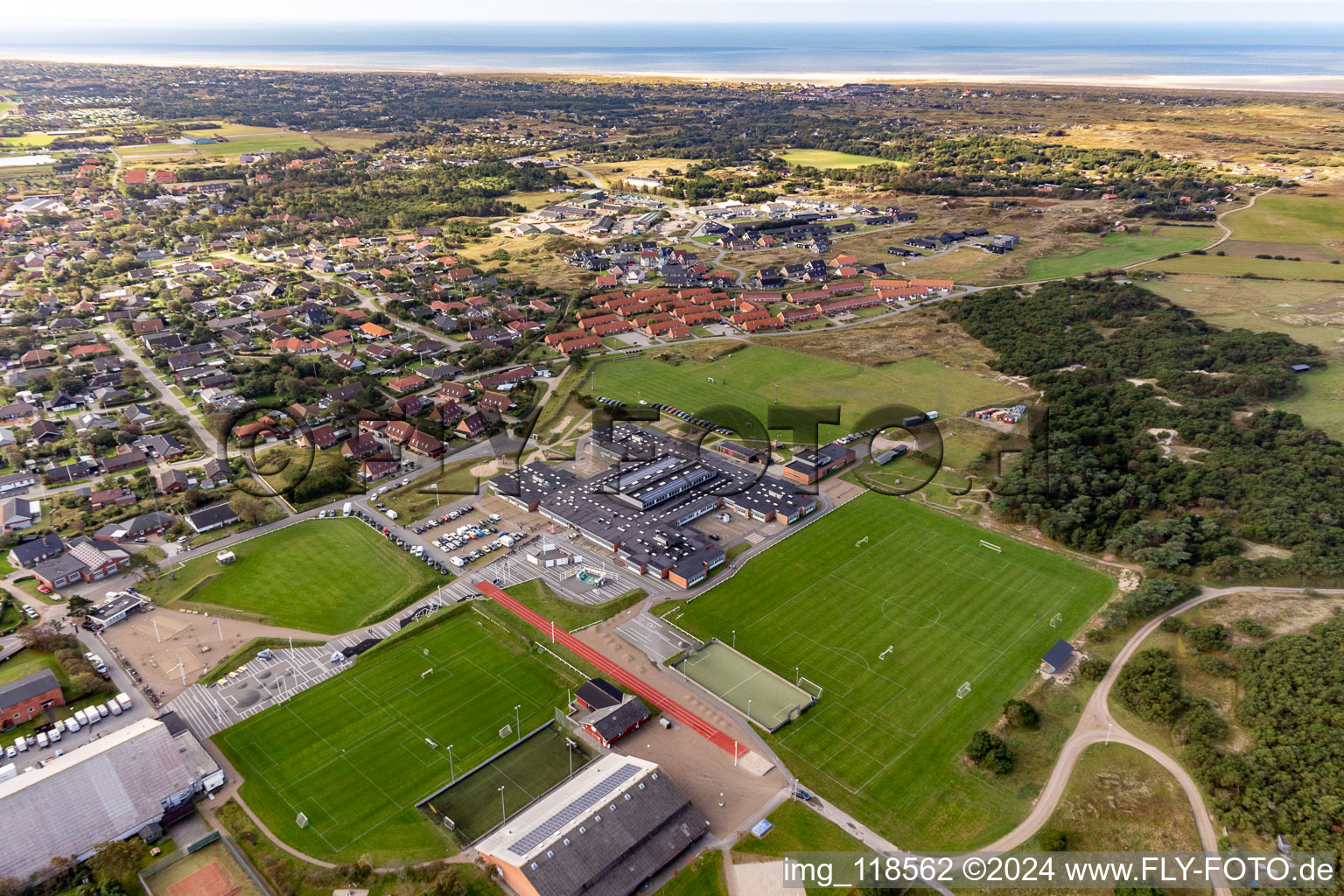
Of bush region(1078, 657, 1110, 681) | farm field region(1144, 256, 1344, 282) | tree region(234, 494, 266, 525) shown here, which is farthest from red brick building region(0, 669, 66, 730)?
farm field region(1144, 256, 1344, 282)

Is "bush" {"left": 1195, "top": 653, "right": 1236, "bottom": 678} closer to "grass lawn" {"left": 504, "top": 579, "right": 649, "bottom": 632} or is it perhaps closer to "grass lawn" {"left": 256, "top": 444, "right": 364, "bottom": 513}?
"grass lawn" {"left": 504, "top": 579, "right": 649, "bottom": 632}

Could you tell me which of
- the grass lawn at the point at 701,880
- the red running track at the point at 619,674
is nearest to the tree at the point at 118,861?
the red running track at the point at 619,674

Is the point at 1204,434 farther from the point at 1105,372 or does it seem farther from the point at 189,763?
the point at 189,763

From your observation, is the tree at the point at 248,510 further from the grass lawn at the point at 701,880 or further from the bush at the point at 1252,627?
the bush at the point at 1252,627

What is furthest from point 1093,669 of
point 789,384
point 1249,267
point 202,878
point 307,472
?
point 1249,267

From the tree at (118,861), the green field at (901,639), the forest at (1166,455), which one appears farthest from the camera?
the forest at (1166,455)
